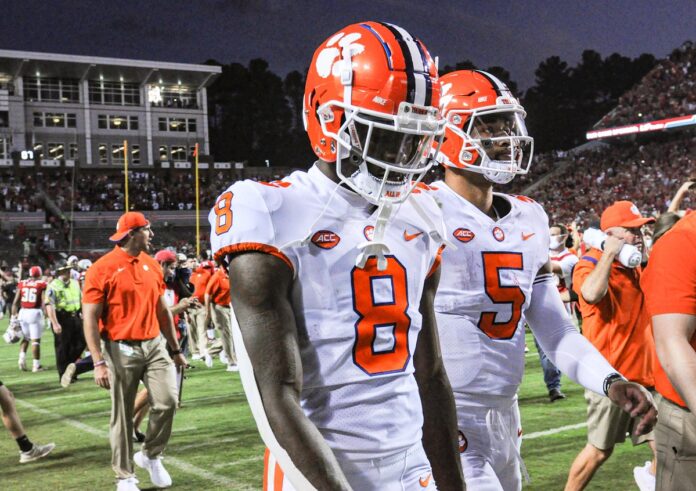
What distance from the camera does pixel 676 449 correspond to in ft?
9.41

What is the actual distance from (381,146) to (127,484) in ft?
14.9

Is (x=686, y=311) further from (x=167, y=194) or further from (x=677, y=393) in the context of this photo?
(x=167, y=194)

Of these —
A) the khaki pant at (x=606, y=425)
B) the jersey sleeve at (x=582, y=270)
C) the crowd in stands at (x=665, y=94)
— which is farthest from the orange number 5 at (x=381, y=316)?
the crowd in stands at (x=665, y=94)

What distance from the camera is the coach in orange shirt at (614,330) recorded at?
4.83 meters

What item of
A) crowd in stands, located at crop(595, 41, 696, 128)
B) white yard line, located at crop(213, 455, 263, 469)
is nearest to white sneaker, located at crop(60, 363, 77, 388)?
white yard line, located at crop(213, 455, 263, 469)

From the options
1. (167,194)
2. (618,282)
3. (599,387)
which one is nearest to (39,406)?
(618,282)

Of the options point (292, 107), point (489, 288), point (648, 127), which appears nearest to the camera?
point (489, 288)

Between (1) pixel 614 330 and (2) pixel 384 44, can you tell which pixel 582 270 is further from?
(2) pixel 384 44

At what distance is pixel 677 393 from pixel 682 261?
477 millimetres

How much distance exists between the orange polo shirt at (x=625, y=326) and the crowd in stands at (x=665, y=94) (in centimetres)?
3502

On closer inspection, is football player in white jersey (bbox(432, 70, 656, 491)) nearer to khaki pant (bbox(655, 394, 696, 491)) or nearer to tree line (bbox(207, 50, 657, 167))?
khaki pant (bbox(655, 394, 696, 491))

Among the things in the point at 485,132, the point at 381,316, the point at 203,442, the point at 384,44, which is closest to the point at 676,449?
the point at 485,132

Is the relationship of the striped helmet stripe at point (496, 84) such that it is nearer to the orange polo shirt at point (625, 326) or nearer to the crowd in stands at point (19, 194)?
the orange polo shirt at point (625, 326)

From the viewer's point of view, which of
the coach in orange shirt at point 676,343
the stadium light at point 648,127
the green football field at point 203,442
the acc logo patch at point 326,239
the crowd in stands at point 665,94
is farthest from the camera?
the crowd in stands at point 665,94
